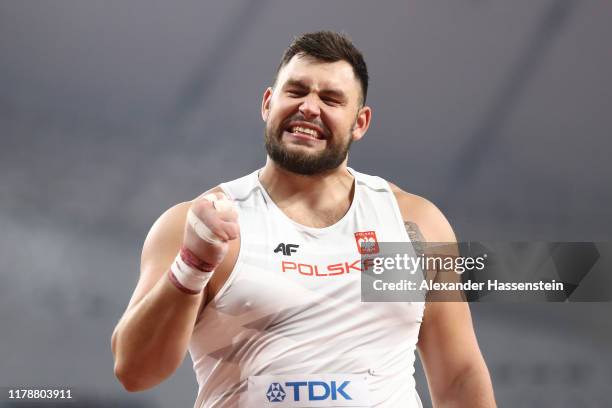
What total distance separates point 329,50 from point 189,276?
2.46 ft

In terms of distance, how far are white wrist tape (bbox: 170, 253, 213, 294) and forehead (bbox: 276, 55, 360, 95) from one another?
2.02 feet

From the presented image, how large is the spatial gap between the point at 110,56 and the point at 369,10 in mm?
1230

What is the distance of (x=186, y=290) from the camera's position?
1301mm

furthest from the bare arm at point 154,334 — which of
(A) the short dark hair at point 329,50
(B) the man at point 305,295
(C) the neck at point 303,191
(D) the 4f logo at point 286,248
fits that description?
(A) the short dark hair at point 329,50

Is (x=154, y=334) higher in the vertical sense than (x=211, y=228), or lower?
lower

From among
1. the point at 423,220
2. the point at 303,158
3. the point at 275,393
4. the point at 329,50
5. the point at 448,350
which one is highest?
the point at 329,50

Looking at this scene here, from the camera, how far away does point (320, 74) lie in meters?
1.74

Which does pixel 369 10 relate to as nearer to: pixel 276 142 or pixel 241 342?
pixel 276 142

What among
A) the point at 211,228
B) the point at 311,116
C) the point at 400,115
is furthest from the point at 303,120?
the point at 400,115

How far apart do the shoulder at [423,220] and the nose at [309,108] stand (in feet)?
1.05

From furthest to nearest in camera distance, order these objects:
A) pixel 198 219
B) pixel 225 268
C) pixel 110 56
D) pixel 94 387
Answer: pixel 110 56, pixel 94 387, pixel 225 268, pixel 198 219

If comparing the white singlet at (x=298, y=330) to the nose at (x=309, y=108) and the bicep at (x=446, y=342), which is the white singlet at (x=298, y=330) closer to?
the bicep at (x=446, y=342)

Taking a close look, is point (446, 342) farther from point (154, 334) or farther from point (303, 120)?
point (154, 334)

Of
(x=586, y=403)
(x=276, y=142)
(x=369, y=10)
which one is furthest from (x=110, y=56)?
(x=586, y=403)
